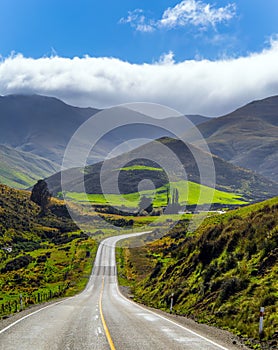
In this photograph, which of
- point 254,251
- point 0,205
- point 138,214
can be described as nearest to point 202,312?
point 254,251

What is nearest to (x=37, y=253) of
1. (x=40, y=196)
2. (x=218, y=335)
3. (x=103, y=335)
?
(x=40, y=196)

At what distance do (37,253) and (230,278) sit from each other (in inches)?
2965

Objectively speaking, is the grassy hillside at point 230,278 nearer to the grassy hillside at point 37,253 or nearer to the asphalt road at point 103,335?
the asphalt road at point 103,335

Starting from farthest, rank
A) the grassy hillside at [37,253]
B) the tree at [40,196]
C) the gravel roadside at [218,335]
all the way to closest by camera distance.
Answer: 1. the tree at [40,196]
2. the grassy hillside at [37,253]
3. the gravel roadside at [218,335]

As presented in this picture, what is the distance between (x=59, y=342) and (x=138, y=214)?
6749 inches

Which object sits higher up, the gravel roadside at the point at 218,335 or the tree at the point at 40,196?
the tree at the point at 40,196

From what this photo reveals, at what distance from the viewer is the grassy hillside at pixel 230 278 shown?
62.5 feet

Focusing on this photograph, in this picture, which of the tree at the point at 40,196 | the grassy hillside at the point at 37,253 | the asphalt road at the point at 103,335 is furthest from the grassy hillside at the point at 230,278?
the tree at the point at 40,196

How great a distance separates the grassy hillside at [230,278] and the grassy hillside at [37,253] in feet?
52.0

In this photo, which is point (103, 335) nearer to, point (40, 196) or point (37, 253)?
point (37, 253)

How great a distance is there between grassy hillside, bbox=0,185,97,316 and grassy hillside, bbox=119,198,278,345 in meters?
15.8

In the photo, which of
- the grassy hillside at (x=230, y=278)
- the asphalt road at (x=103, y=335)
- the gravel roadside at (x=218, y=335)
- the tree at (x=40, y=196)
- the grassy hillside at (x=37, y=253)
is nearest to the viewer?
the asphalt road at (x=103, y=335)

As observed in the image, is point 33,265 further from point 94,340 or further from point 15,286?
point 94,340

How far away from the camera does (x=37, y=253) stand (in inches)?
3607
